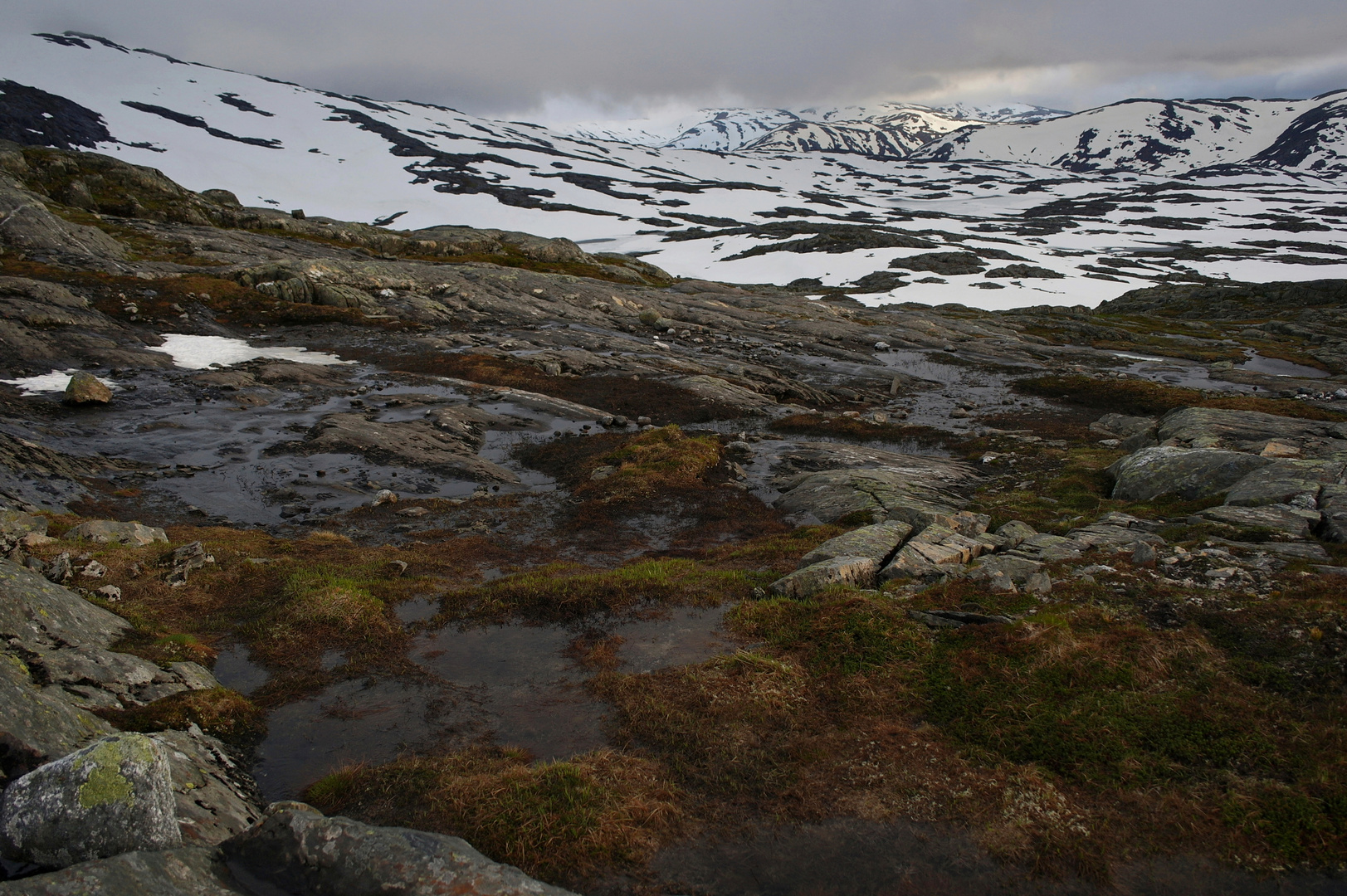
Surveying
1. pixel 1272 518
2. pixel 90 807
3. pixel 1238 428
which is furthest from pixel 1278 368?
pixel 90 807

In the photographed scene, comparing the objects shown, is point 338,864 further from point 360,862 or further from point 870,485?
point 870,485

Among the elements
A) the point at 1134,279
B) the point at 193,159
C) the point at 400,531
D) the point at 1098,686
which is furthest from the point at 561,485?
the point at 193,159

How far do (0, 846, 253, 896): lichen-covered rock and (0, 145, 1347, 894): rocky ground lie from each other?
0.13 feet

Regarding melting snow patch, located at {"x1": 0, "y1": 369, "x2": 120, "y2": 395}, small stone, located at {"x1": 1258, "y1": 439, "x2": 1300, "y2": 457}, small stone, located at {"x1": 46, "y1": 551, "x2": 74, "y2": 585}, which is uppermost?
small stone, located at {"x1": 1258, "y1": 439, "x2": 1300, "y2": 457}

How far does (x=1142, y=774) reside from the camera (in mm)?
8602

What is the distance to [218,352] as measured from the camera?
4178cm

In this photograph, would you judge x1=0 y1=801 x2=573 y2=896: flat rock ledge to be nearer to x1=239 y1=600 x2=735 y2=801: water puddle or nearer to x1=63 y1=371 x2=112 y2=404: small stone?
x1=239 y1=600 x2=735 y2=801: water puddle

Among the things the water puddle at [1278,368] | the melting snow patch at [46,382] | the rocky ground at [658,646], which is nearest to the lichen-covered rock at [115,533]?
the rocky ground at [658,646]

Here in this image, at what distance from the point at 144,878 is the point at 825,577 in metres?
11.7

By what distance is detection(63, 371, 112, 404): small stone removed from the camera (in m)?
29.2

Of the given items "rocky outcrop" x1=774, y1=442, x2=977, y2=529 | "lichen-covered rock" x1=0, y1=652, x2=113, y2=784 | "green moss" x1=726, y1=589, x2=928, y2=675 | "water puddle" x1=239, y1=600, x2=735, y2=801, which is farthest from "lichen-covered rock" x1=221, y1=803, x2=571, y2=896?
"rocky outcrop" x1=774, y1=442, x2=977, y2=529

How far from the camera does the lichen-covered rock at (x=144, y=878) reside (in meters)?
4.83

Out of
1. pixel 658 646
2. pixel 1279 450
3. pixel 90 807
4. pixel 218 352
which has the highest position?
pixel 1279 450

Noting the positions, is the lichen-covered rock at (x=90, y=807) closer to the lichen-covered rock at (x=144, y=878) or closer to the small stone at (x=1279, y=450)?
the lichen-covered rock at (x=144, y=878)
